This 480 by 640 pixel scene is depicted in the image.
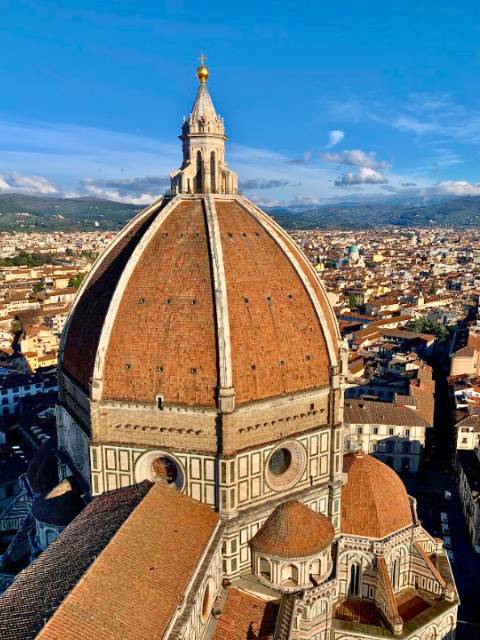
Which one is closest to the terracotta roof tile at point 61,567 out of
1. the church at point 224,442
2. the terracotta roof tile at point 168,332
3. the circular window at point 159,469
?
the church at point 224,442

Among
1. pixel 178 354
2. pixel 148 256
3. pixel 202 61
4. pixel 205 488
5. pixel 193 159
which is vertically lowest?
pixel 205 488

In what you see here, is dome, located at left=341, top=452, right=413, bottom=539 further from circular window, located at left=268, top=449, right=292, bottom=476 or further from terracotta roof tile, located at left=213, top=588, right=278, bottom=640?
terracotta roof tile, located at left=213, top=588, right=278, bottom=640

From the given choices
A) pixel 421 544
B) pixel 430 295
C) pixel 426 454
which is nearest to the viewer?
pixel 421 544

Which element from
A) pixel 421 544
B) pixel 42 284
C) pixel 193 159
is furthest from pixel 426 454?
pixel 42 284

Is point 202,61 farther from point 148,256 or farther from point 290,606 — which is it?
point 290,606

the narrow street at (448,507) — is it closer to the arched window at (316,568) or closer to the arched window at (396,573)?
the arched window at (396,573)

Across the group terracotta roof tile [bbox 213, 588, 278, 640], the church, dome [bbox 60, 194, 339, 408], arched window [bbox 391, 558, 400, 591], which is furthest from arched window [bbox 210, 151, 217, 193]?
arched window [bbox 391, 558, 400, 591]
